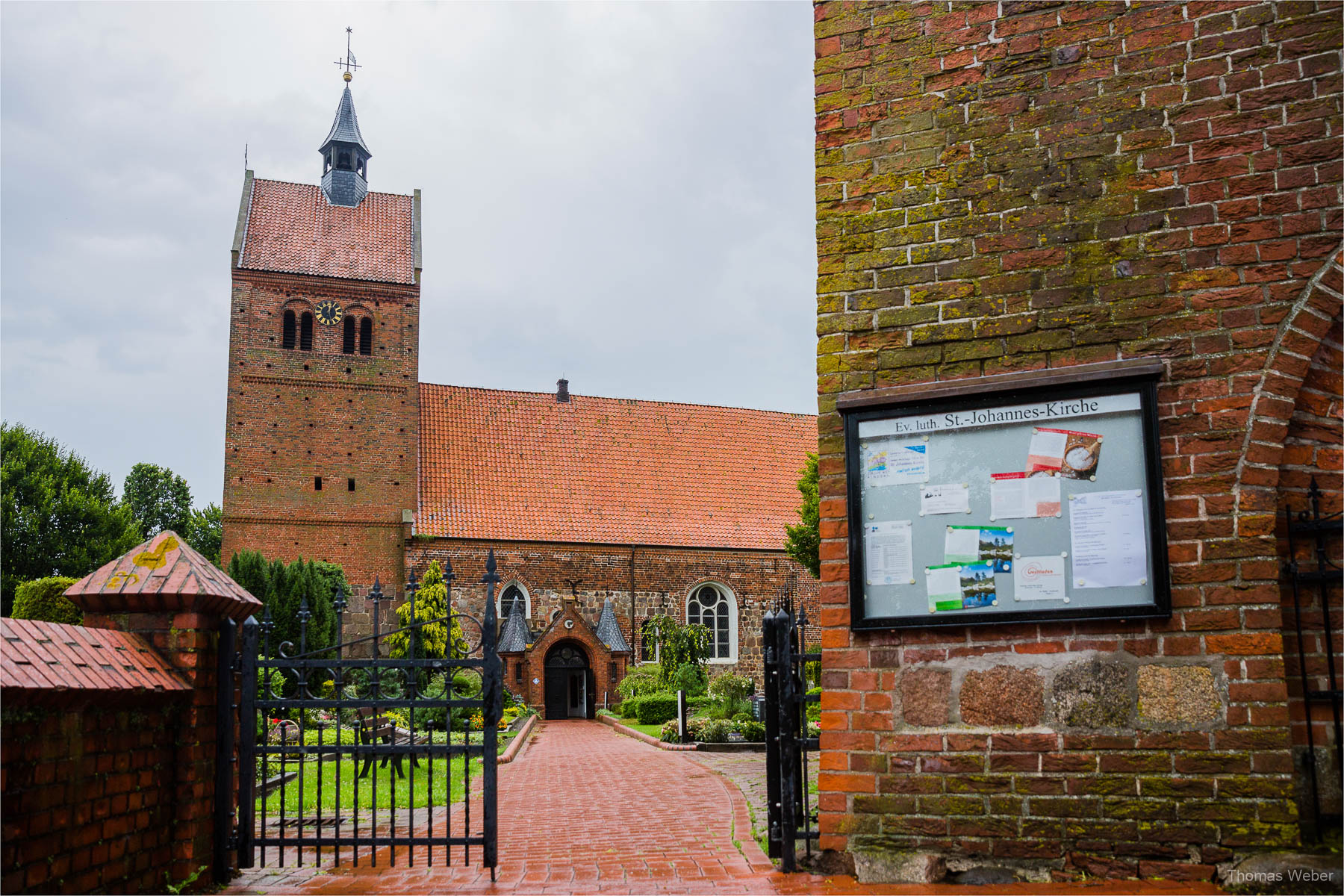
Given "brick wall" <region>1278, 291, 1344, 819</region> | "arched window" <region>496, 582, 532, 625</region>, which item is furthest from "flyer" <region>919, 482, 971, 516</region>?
"arched window" <region>496, 582, 532, 625</region>

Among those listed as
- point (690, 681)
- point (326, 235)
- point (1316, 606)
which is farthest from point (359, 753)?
point (326, 235)

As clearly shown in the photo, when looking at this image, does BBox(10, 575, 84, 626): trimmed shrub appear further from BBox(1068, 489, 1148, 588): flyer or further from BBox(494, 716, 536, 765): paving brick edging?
BBox(1068, 489, 1148, 588): flyer

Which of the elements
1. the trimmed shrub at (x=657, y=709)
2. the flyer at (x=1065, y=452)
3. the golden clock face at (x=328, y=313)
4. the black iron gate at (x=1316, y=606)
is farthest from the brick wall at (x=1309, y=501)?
the golden clock face at (x=328, y=313)

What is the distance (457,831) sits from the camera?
7922 mm

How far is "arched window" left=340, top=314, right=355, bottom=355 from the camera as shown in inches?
1181

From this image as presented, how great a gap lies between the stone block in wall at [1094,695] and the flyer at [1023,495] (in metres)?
0.72

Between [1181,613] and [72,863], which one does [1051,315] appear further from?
[72,863]

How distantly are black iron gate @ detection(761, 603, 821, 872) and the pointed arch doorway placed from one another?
77.4 ft

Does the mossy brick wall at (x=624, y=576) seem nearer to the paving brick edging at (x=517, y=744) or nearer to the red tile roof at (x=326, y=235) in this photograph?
the paving brick edging at (x=517, y=744)

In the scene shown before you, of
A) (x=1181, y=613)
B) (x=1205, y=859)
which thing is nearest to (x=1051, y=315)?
(x=1181, y=613)

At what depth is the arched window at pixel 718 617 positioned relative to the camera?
105ft

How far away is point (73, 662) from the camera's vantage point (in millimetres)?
4465

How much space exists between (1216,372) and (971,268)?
1.22 metres

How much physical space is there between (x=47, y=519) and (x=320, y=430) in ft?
46.7
